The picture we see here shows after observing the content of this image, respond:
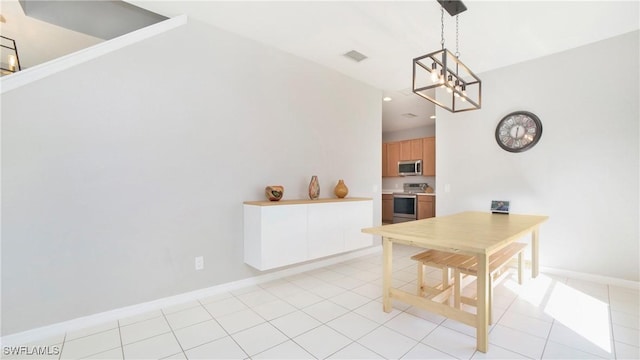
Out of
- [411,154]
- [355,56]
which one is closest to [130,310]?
[355,56]

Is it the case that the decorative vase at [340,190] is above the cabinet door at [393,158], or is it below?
below

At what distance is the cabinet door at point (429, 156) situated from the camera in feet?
20.4

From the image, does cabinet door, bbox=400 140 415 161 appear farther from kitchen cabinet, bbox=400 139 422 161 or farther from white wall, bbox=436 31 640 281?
white wall, bbox=436 31 640 281

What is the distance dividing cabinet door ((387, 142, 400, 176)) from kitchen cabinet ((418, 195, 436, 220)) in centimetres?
111

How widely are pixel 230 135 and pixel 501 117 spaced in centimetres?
353

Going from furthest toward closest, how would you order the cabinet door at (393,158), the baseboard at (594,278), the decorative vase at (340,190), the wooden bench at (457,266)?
1. the cabinet door at (393,158)
2. the decorative vase at (340,190)
3. the baseboard at (594,278)
4. the wooden bench at (457,266)

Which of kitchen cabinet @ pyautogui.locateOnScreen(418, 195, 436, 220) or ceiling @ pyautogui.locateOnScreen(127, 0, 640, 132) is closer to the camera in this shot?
ceiling @ pyautogui.locateOnScreen(127, 0, 640, 132)

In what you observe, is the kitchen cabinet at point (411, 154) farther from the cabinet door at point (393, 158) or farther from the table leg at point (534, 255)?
the table leg at point (534, 255)

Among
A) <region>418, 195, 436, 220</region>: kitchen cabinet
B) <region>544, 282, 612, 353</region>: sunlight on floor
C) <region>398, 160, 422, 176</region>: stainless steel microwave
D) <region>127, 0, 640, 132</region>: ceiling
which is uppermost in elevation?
<region>127, 0, 640, 132</region>: ceiling

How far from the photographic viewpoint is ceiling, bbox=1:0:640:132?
244 cm

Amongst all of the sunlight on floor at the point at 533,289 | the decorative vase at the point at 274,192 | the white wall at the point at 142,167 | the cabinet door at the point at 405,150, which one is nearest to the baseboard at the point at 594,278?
the sunlight on floor at the point at 533,289

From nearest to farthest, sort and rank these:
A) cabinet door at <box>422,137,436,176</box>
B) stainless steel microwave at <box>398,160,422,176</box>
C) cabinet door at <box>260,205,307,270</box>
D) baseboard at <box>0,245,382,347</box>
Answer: baseboard at <box>0,245,382,347</box> < cabinet door at <box>260,205,307,270</box> < cabinet door at <box>422,137,436,176</box> < stainless steel microwave at <box>398,160,422,176</box>

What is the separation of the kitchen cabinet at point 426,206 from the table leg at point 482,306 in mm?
4337

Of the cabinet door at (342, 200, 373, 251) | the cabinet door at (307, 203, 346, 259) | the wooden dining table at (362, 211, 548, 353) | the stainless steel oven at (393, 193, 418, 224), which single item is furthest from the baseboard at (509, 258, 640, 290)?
the stainless steel oven at (393, 193, 418, 224)
